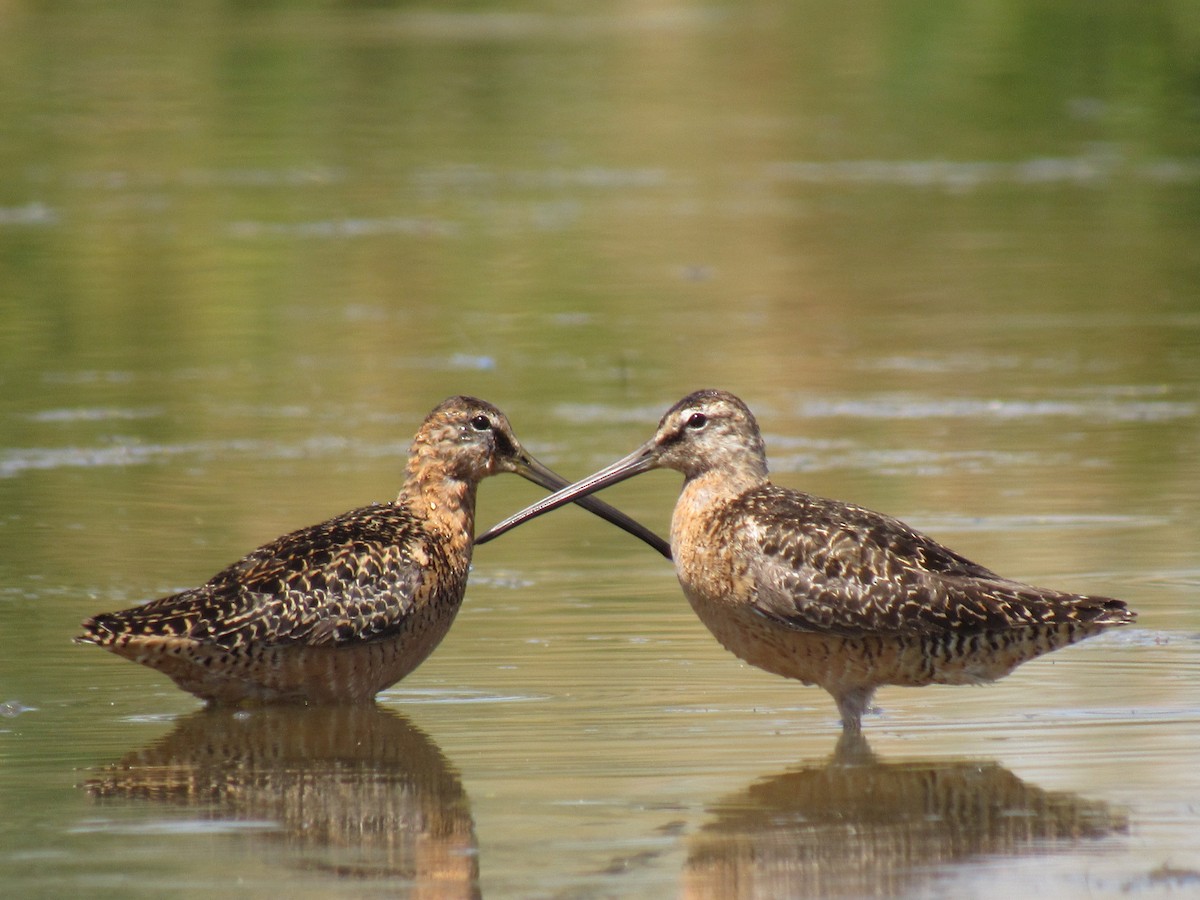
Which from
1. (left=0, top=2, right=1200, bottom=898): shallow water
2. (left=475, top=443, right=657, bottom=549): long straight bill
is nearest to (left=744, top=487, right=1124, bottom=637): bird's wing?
(left=0, top=2, right=1200, bottom=898): shallow water

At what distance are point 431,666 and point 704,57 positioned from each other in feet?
64.2

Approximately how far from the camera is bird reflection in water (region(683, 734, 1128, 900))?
470 centimetres

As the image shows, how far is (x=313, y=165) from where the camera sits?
60.9ft

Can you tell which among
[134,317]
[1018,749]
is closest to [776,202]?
[134,317]

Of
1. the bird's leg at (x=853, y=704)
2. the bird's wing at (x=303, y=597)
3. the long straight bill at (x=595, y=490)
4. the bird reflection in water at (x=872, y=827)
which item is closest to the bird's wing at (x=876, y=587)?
the bird's leg at (x=853, y=704)

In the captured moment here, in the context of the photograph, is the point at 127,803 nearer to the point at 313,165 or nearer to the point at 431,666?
the point at 431,666

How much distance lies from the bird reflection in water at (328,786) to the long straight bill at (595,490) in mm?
1114

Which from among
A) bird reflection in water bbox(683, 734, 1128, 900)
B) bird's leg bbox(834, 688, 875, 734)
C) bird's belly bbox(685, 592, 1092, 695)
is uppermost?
bird's belly bbox(685, 592, 1092, 695)

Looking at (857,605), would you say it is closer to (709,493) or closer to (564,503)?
(709,493)

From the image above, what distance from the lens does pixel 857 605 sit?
6.17 m

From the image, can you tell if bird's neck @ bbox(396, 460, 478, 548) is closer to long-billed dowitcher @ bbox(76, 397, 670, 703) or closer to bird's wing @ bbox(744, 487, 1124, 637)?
long-billed dowitcher @ bbox(76, 397, 670, 703)

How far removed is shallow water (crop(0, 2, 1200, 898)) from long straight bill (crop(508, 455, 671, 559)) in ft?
0.53

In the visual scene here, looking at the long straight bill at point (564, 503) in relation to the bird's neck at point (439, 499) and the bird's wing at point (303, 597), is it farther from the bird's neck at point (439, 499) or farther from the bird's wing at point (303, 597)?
the bird's wing at point (303, 597)

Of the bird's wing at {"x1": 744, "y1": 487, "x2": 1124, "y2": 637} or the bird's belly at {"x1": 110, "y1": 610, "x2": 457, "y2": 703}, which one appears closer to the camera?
the bird's wing at {"x1": 744, "y1": 487, "x2": 1124, "y2": 637}
